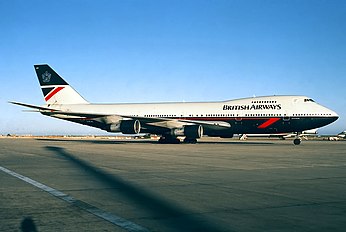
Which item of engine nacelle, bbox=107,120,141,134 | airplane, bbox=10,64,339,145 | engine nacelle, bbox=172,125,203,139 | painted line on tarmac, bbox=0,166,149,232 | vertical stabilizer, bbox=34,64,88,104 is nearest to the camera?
painted line on tarmac, bbox=0,166,149,232

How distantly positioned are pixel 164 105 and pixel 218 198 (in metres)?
29.5

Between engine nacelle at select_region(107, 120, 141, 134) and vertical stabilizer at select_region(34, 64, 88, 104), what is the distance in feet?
30.3

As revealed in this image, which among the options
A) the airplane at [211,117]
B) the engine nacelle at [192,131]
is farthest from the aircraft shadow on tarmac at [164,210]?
the airplane at [211,117]

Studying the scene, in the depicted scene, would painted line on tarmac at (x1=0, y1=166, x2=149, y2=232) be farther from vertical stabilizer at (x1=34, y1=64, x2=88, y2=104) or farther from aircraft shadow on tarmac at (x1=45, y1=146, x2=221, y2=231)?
vertical stabilizer at (x1=34, y1=64, x2=88, y2=104)

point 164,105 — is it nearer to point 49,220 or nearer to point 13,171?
point 13,171

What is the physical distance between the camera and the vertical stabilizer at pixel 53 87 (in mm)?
40375

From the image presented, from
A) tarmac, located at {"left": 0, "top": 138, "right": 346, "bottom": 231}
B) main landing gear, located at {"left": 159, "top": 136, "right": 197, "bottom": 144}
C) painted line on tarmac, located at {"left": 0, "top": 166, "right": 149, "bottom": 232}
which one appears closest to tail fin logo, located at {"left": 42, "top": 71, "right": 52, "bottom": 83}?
main landing gear, located at {"left": 159, "top": 136, "right": 197, "bottom": 144}

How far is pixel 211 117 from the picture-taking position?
33.1 metres

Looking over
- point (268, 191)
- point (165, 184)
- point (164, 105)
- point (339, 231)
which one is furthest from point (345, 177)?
point (164, 105)

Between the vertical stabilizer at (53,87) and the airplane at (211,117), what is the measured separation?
6.28 feet

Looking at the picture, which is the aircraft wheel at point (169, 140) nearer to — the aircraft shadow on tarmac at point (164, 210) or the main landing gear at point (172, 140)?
the main landing gear at point (172, 140)

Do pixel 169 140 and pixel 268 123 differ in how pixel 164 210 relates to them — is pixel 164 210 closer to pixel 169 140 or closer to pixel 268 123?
pixel 268 123

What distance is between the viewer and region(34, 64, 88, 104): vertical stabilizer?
40.4 meters

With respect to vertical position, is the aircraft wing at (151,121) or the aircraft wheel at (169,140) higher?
the aircraft wing at (151,121)
